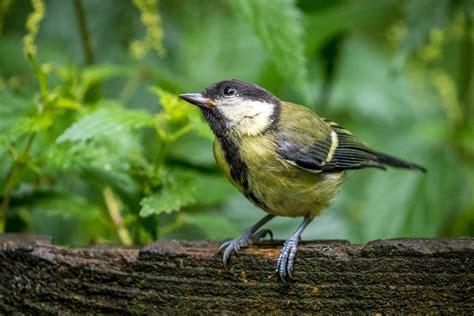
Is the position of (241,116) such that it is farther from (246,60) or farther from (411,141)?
(246,60)

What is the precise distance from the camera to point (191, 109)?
101 inches

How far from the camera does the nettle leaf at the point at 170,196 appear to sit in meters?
2.35

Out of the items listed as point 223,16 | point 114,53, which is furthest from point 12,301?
point 223,16

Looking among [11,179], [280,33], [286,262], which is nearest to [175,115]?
[280,33]

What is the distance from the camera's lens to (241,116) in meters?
2.60

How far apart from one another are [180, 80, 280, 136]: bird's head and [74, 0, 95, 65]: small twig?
911 millimetres

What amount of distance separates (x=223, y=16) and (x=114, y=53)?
76 cm

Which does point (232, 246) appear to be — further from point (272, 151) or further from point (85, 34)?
point (85, 34)

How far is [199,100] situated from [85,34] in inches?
37.5

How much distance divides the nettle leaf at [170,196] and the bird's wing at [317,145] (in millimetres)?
317

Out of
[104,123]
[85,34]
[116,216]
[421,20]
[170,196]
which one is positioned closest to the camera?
[104,123]

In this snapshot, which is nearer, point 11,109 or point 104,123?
point 104,123

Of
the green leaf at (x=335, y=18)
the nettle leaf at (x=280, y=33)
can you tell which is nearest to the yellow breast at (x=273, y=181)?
the nettle leaf at (x=280, y=33)

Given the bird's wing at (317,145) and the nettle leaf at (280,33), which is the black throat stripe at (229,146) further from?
the nettle leaf at (280,33)
